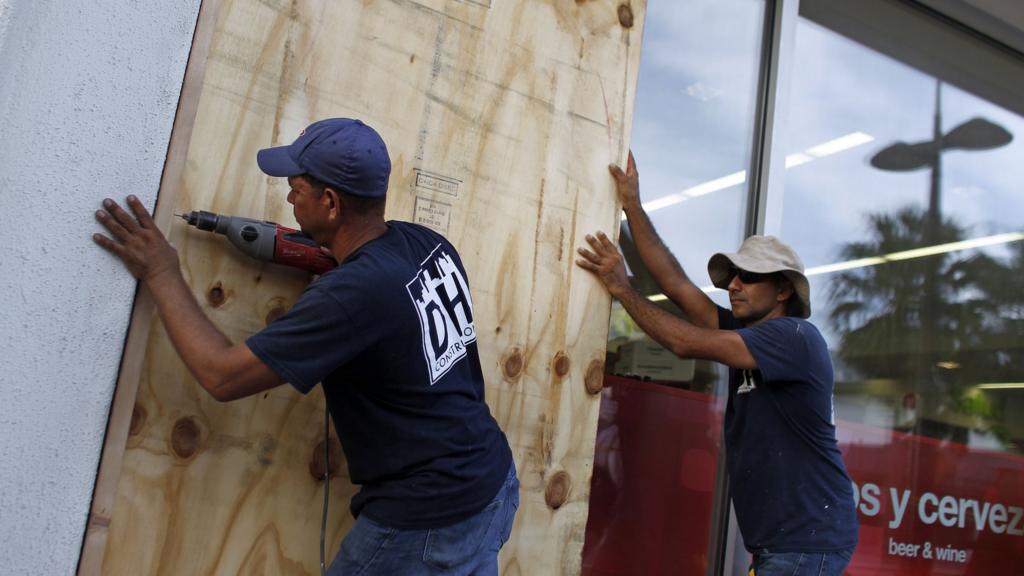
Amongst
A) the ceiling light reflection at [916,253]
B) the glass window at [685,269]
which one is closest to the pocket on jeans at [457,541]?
the glass window at [685,269]

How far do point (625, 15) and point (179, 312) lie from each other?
1805 millimetres

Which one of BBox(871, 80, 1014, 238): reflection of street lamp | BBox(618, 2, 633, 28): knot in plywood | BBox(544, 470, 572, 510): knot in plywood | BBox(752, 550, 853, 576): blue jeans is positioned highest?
BBox(871, 80, 1014, 238): reflection of street lamp

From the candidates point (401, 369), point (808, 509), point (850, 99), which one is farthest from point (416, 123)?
point (850, 99)

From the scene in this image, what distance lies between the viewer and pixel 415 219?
2529 millimetres

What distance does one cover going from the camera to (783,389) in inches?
114

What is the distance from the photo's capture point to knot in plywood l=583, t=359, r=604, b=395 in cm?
279

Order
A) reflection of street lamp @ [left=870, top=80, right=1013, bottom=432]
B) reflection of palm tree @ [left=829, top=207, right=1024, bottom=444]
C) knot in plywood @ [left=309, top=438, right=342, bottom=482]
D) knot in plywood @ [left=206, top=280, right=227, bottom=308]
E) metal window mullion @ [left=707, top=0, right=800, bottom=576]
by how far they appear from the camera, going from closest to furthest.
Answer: knot in plywood @ [left=206, top=280, right=227, bottom=308] → knot in plywood @ [left=309, top=438, right=342, bottom=482] → metal window mullion @ [left=707, top=0, right=800, bottom=576] → reflection of palm tree @ [left=829, top=207, right=1024, bottom=444] → reflection of street lamp @ [left=870, top=80, right=1013, bottom=432]

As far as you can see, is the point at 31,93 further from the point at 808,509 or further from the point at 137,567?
the point at 808,509

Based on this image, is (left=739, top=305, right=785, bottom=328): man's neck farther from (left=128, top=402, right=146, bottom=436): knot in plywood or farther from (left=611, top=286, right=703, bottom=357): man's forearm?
(left=128, top=402, right=146, bottom=436): knot in plywood

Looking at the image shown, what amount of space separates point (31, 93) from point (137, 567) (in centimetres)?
111

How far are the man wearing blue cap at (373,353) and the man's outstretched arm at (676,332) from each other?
2.57 feet

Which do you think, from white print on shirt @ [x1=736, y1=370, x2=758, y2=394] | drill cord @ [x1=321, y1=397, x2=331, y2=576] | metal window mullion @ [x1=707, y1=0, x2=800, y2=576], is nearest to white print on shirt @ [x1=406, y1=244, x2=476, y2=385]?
drill cord @ [x1=321, y1=397, x2=331, y2=576]

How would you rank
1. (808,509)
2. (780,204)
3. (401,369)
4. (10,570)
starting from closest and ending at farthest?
(10,570), (401,369), (808,509), (780,204)

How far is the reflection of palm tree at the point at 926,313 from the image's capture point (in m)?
4.23
